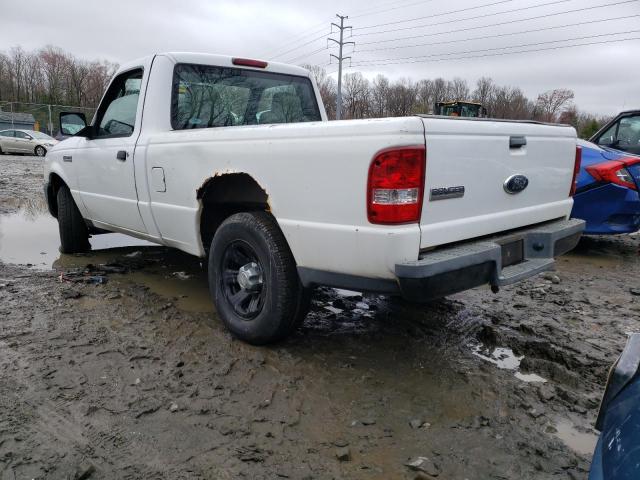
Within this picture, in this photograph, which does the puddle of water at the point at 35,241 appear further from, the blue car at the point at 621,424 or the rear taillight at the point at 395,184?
the blue car at the point at 621,424

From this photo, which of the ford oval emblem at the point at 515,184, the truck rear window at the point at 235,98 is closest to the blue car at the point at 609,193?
the ford oval emblem at the point at 515,184

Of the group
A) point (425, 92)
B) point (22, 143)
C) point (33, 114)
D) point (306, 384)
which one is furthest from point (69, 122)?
point (425, 92)

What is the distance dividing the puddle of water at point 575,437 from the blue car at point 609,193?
13.1ft

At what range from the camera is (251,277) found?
10.4ft

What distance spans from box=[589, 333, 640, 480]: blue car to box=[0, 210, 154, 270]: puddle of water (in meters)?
5.21

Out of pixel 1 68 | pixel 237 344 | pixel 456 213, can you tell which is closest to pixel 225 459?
pixel 237 344

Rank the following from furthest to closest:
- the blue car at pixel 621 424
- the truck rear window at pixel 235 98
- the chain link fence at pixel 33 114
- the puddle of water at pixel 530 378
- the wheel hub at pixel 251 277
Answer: the chain link fence at pixel 33 114 → the truck rear window at pixel 235 98 → the wheel hub at pixel 251 277 → the puddle of water at pixel 530 378 → the blue car at pixel 621 424

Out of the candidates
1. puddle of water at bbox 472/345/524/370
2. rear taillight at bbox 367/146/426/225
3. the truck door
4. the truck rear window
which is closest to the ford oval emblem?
rear taillight at bbox 367/146/426/225

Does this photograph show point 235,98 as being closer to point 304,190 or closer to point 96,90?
point 304,190

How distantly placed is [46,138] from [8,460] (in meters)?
26.7

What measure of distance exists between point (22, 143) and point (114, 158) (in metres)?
23.9

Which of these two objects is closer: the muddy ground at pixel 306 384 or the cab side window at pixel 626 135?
the muddy ground at pixel 306 384

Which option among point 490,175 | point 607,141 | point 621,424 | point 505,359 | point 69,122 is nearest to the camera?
point 621,424

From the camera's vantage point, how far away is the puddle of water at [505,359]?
3.02m
